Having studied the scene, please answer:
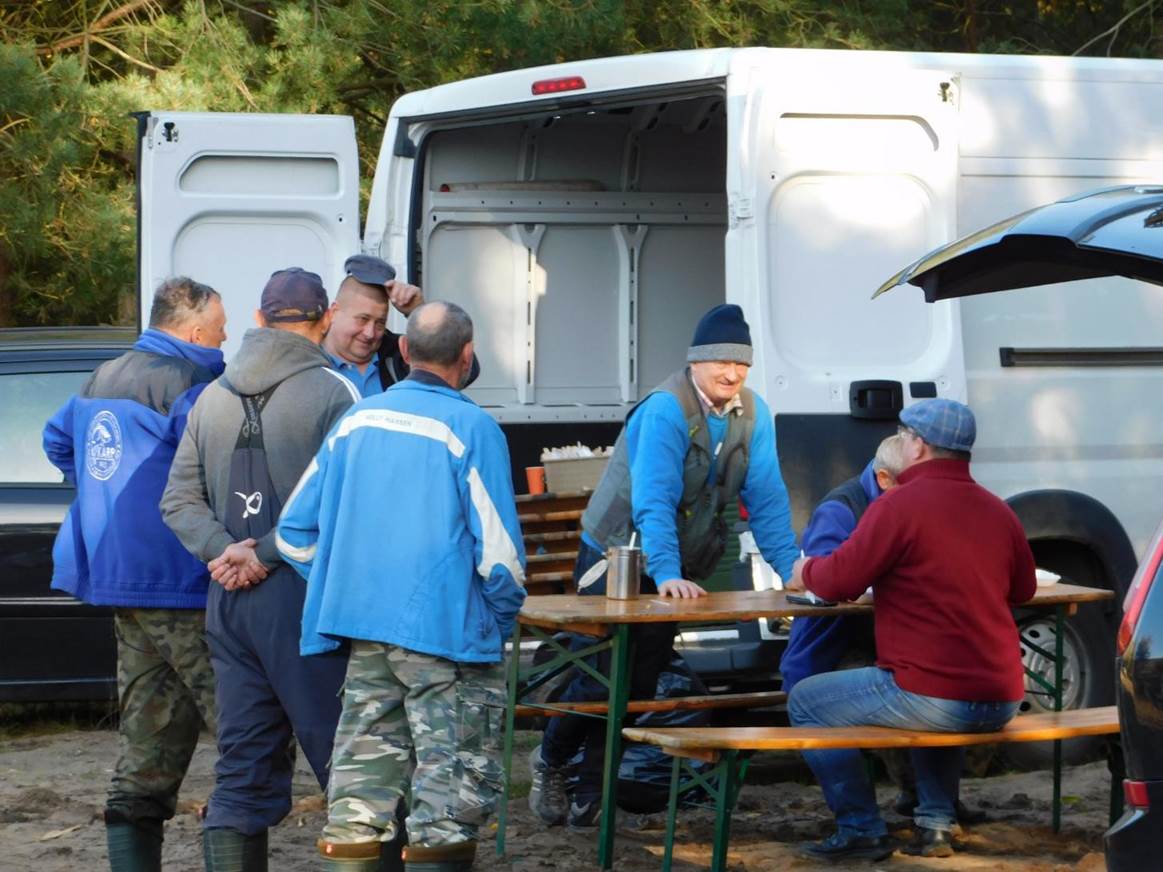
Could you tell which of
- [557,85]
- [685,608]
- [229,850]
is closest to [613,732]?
[685,608]

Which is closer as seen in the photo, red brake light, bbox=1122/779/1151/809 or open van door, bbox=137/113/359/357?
red brake light, bbox=1122/779/1151/809

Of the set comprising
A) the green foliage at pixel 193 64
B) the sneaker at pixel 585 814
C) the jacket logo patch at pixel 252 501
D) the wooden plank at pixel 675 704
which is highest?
the green foliage at pixel 193 64

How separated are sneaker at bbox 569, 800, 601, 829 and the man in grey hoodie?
1563 mm

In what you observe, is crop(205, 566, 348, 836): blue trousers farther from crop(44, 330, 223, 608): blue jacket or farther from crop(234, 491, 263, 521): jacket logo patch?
crop(44, 330, 223, 608): blue jacket

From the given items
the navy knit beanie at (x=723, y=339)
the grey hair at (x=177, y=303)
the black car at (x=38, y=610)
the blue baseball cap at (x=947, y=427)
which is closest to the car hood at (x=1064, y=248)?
the blue baseball cap at (x=947, y=427)

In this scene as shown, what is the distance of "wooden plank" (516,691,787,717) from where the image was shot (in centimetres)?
611

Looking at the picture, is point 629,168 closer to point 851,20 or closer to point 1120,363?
point 1120,363

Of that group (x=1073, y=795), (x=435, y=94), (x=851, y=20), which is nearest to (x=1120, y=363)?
(x=1073, y=795)

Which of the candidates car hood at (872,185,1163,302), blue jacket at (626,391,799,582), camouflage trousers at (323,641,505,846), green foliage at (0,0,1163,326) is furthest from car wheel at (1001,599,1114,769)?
green foliage at (0,0,1163,326)

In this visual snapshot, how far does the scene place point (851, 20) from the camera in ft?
41.2

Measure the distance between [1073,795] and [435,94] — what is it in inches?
151

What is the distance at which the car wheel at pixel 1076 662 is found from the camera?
22.9 ft

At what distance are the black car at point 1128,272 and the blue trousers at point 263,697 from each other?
1987mm

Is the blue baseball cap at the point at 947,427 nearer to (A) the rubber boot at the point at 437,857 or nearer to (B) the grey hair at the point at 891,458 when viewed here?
(B) the grey hair at the point at 891,458
